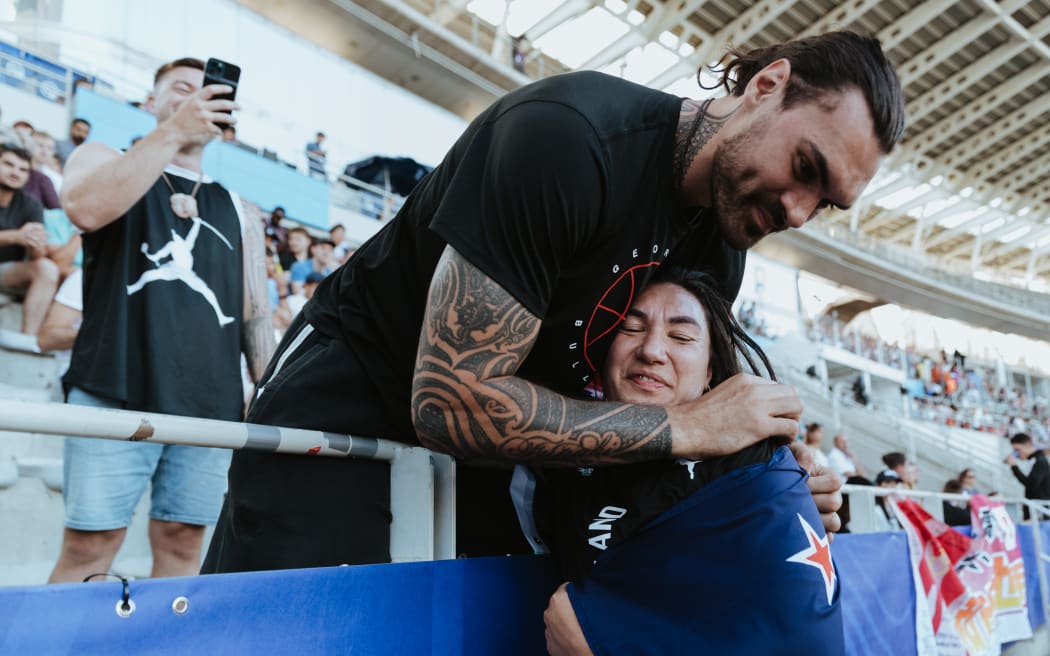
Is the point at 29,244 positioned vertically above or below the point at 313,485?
above

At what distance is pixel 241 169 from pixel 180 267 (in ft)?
24.0

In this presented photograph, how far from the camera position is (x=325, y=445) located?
1225 millimetres

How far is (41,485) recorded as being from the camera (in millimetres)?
4141

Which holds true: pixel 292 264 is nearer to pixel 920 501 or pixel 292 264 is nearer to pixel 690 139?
pixel 920 501

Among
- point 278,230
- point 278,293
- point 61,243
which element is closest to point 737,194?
point 61,243

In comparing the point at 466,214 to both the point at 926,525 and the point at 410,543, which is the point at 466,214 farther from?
the point at 926,525

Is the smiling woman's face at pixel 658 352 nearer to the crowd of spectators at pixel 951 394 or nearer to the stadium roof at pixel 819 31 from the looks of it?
the stadium roof at pixel 819 31

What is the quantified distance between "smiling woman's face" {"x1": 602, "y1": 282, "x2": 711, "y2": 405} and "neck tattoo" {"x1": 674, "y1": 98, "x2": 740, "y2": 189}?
25 cm

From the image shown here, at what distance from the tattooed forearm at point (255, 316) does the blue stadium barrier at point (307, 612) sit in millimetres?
1313

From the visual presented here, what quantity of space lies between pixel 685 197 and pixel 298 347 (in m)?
0.83

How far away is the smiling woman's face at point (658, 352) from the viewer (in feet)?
4.76

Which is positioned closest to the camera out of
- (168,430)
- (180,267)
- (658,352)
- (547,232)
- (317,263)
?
(168,430)

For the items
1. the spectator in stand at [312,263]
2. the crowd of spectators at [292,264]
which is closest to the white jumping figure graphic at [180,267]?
the crowd of spectators at [292,264]

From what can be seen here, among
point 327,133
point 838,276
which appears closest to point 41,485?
point 327,133
